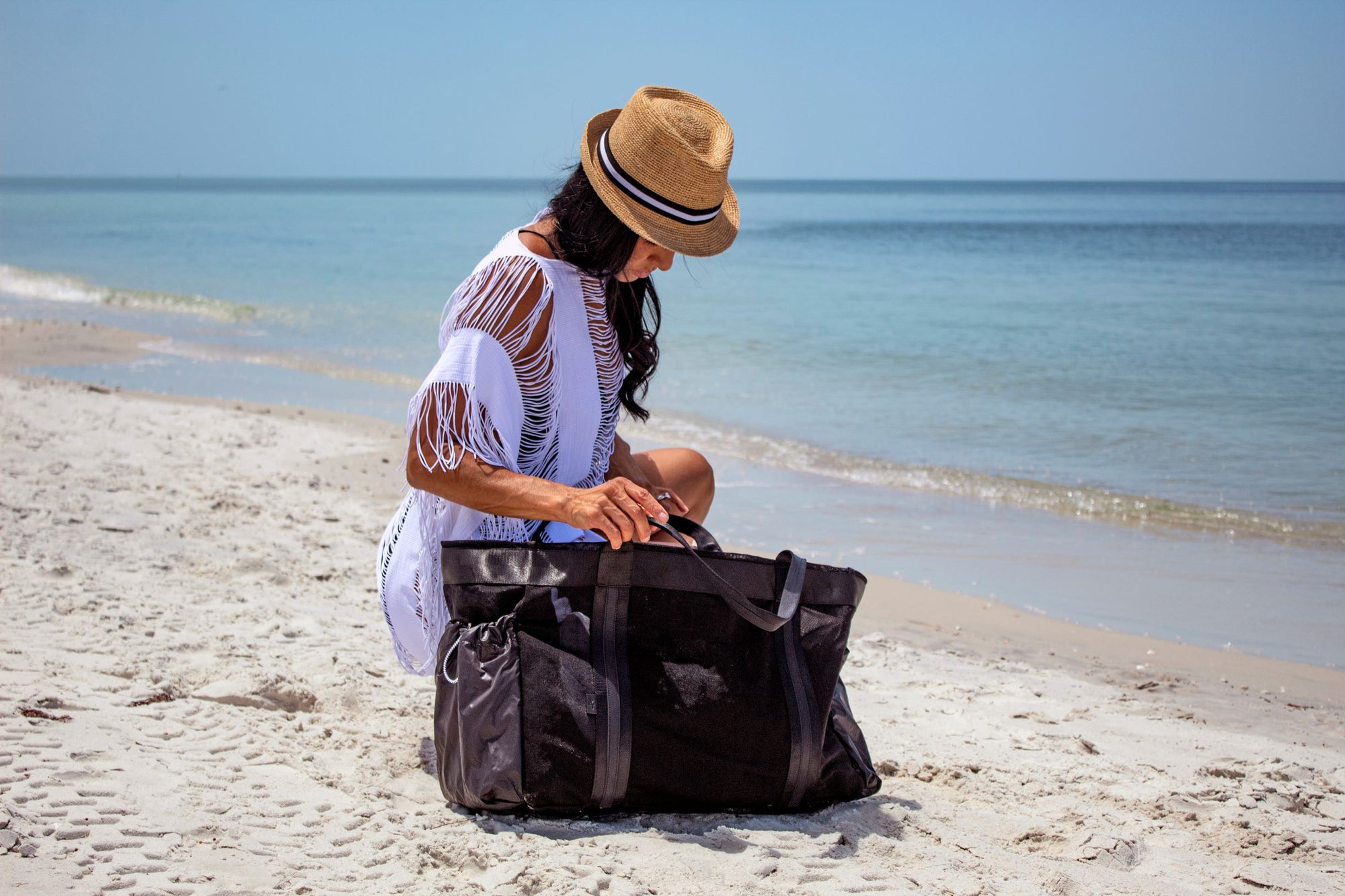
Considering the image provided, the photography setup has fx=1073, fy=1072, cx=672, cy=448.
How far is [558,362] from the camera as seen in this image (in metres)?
2.19

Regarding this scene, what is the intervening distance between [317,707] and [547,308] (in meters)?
1.26

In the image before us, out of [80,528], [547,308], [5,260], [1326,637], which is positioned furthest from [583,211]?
[5,260]

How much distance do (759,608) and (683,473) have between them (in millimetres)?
675

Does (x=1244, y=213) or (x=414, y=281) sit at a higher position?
(x=1244, y=213)

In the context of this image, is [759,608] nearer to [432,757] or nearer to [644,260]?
[644,260]

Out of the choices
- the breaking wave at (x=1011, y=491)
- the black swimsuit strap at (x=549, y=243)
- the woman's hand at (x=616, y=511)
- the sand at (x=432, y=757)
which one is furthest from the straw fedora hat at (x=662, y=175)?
the breaking wave at (x=1011, y=491)

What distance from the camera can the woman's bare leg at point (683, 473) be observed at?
8.47 feet

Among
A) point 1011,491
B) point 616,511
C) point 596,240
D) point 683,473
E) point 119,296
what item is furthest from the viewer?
point 119,296

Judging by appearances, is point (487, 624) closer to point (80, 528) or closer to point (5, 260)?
point (80, 528)

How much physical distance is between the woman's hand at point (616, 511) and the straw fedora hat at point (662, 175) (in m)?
0.49

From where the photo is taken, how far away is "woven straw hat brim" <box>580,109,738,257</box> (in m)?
2.08

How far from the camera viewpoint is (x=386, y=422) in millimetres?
7359

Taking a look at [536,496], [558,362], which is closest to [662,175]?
[558,362]

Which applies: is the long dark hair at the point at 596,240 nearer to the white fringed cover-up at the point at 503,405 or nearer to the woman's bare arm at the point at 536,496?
the white fringed cover-up at the point at 503,405
